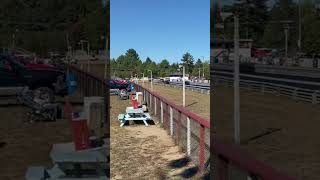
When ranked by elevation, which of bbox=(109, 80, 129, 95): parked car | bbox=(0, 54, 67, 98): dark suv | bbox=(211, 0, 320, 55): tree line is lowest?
bbox=(109, 80, 129, 95): parked car

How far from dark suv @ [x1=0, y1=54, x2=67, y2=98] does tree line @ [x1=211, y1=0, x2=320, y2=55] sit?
1.66 feet

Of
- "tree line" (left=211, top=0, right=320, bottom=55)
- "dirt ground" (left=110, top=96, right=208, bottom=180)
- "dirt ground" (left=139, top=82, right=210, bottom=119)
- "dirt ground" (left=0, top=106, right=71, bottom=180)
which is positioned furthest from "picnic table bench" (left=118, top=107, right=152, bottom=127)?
A: "tree line" (left=211, top=0, right=320, bottom=55)

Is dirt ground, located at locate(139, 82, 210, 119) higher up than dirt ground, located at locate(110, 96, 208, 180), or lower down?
higher up

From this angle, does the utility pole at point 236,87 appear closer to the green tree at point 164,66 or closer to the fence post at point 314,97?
the fence post at point 314,97

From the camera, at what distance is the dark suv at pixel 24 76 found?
1.14 meters

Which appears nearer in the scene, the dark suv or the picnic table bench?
the dark suv

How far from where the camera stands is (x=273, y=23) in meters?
0.98

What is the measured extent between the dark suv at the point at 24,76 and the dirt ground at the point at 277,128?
1.59 ft

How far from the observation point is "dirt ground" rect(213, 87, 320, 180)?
1.13 meters

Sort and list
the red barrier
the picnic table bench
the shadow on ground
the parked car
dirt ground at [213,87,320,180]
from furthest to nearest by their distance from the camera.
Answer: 1. the picnic table bench
2. the shadow on ground
3. the parked car
4. dirt ground at [213,87,320,180]
5. the red barrier

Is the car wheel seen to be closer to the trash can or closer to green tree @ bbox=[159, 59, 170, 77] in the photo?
the trash can

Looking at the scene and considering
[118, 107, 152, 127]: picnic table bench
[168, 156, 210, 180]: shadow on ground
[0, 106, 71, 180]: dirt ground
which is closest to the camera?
[0, 106, 71, 180]: dirt ground

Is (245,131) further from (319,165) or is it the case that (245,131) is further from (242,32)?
(319,165)

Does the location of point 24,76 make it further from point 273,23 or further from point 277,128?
point 277,128
